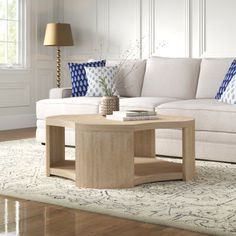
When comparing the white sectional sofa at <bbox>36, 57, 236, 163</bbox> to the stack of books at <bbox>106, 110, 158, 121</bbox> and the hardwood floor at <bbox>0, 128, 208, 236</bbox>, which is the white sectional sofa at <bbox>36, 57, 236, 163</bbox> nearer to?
Answer: the stack of books at <bbox>106, 110, 158, 121</bbox>

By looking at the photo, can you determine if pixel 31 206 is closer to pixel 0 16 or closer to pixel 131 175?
pixel 131 175

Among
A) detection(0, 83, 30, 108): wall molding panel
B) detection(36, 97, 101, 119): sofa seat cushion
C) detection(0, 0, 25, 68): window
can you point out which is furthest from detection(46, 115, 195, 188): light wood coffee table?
detection(0, 0, 25, 68): window

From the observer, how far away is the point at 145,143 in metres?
4.14

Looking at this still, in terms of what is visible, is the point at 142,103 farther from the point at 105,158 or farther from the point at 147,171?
the point at 105,158

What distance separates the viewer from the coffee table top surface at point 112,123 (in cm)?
335

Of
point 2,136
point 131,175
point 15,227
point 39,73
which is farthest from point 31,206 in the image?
point 39,73

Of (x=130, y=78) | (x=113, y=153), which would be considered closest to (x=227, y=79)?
(x=130, y=78)

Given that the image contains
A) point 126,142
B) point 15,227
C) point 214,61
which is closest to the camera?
point 15,227

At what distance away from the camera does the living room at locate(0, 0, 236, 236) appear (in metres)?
2.83

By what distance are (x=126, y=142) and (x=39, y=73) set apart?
4.27m

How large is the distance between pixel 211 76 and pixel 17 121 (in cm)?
288

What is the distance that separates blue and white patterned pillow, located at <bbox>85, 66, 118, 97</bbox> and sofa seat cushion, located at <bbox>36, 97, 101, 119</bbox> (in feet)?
0.86

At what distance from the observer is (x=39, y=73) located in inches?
291

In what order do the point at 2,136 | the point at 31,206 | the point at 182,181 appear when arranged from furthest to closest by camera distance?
the point at 2,136, the point at 182,181, the point at 31,206
